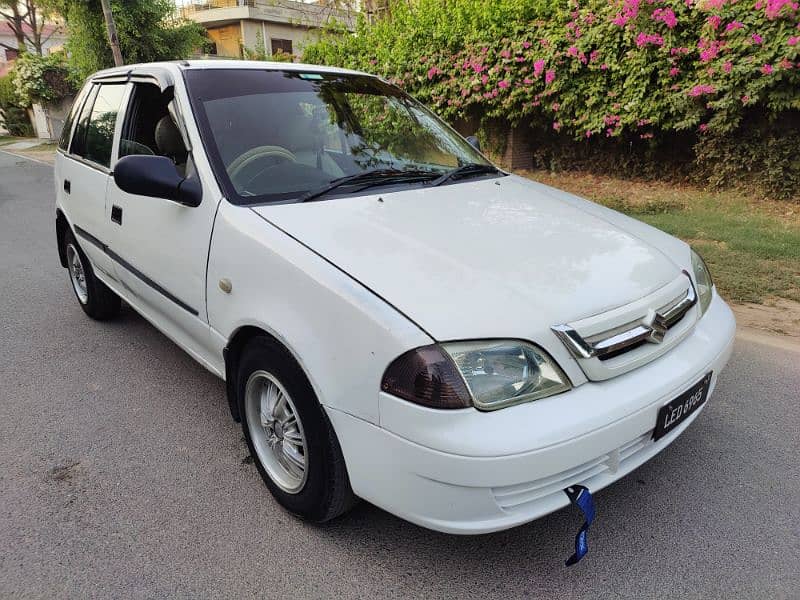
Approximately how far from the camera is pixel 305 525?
2416 millimetres

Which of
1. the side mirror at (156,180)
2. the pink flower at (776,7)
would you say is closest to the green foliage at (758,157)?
the pink flower at (776,7)

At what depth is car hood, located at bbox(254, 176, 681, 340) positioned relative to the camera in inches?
76.4

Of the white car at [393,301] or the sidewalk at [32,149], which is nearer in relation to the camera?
the white car at [393,301]

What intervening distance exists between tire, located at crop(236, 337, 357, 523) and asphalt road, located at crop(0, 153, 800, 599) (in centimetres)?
16

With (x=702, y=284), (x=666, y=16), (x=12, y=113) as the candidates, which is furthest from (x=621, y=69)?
(x=12, y=113)

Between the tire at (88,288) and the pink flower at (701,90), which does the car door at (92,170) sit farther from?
the pink flower at (701,90)

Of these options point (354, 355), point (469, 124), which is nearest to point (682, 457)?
point (354, 355)

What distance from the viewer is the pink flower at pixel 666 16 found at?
280 inches

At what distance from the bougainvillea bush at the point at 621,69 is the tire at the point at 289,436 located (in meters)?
6.62

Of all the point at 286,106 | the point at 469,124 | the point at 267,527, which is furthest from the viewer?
the point at 469,124

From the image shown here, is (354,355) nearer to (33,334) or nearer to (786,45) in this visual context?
(33,334)

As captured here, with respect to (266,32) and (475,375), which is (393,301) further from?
(266,32)

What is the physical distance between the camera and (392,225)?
242cm

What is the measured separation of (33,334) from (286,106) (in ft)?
9.43
